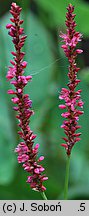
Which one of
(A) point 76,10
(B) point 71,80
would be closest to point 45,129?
(A) point 76,10

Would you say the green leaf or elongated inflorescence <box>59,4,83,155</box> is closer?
elongated inflorescence <box>59,4,83,155</box>

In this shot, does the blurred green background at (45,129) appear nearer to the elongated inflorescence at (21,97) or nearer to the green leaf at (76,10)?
the green leaf at (76,10)

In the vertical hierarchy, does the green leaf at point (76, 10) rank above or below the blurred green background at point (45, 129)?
above

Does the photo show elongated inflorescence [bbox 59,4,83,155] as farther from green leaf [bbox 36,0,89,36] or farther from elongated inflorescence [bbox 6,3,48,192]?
green leaf [bbox 36,0,89,36]

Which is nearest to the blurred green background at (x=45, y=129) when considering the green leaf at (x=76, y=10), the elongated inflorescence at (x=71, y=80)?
the green leaf at (x=76, y=10)

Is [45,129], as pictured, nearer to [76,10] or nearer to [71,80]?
[76,10]

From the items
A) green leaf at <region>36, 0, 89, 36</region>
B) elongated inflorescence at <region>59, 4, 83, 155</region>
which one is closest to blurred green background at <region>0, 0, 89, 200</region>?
green leaf at <region>36, 0, 89, 36</region>

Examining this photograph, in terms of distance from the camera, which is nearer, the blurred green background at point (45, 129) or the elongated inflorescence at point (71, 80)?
the elongated inflorescence at point (71, 80)

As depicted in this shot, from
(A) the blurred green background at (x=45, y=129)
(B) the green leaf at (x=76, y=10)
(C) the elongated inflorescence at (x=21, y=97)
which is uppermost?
(B) the green leaf at (x=76, y=10)

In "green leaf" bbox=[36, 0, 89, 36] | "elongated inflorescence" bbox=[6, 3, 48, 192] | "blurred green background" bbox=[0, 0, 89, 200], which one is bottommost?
"elongated inflorescence" bbox=[6, 3, 48, 192]
